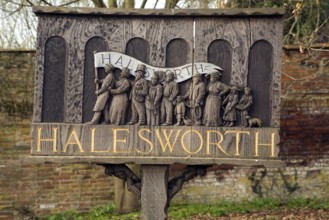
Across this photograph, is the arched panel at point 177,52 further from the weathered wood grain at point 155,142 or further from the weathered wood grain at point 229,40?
the weathered wood grain at point 155,142

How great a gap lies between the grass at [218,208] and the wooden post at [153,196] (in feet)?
11.4

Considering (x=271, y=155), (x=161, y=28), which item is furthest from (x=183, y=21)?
(x=271, y=155)

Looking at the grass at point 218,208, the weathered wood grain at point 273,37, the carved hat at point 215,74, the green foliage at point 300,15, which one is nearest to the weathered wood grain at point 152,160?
the weathered wood grain at point 273,37

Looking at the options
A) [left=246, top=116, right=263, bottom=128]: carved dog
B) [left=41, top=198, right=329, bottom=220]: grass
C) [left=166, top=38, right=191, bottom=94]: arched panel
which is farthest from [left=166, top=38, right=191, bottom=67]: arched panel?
[left=41, top=198, right=329, bottom=220]: grass

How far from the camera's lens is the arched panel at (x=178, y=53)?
4980 millimetres

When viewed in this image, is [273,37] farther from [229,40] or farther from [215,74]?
[215,74]

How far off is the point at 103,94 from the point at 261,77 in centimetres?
146

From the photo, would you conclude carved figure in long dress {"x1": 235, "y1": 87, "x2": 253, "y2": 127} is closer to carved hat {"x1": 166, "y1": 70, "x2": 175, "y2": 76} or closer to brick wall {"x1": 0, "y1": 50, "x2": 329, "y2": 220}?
carved hat {"x1": 166, "y1": 70, "x2": 175, "y2": 76}

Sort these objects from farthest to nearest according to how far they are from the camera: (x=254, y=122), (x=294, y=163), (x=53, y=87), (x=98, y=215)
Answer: (x=294, y=163)
(x=98, y=215)
(x=53, y=87)
(x=254, y=122)

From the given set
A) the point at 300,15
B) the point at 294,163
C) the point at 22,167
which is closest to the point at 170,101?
the point at 22,167

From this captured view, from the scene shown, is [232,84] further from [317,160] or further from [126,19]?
[317,160]

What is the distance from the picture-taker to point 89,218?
29.3 feet

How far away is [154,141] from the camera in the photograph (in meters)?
4.92

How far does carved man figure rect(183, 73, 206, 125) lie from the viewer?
4895 millimetres
